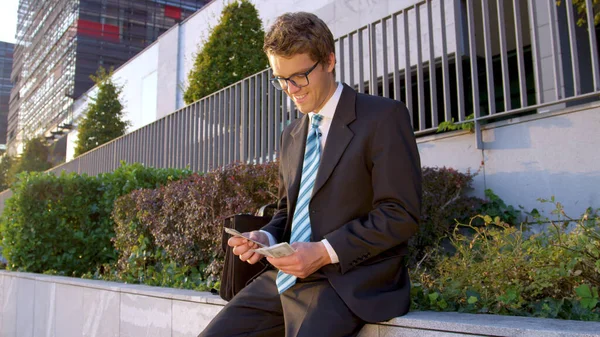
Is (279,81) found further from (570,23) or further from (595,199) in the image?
(570,23)

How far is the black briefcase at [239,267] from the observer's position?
272 cm

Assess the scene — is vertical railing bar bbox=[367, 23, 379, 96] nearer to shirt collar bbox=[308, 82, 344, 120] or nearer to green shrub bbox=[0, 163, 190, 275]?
green shrub bbox=[0, 163, 190, 275]

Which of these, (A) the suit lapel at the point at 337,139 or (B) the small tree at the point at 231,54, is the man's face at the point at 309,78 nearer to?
(A) the suit lapel at the point at 337,139

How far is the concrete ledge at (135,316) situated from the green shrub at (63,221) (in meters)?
0.47

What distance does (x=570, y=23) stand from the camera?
503cm

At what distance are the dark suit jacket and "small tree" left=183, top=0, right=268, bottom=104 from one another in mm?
8935

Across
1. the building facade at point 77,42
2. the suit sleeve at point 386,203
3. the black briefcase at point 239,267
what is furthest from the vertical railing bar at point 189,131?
the building facade at point 77,42

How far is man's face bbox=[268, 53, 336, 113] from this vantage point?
7.73 feet

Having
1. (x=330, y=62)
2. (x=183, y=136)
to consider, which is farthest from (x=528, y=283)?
(x=183, y=136)

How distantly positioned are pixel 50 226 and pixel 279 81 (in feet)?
21.7

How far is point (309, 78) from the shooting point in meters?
2.37

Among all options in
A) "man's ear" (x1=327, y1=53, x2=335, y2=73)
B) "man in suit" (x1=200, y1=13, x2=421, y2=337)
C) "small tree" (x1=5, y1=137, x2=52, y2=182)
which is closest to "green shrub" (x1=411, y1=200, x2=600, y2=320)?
"man in suit" (x1=200, y1=13, x2=421, y2=337)

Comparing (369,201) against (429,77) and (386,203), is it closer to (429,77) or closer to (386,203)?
(386,203)

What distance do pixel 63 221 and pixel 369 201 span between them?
671 centimetres
